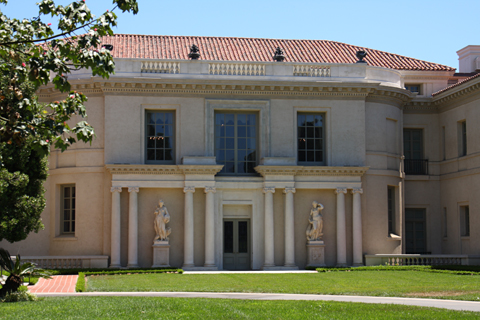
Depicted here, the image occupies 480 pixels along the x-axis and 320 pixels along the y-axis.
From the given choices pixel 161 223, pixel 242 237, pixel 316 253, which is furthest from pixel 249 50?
pixel 316 253

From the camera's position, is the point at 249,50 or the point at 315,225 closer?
the point at 315,225

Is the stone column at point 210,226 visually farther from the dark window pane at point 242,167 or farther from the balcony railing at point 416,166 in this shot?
the balcony railing at point 416,166

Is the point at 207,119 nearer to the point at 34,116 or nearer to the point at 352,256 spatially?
the point at 352,256

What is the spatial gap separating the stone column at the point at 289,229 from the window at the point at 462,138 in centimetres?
924

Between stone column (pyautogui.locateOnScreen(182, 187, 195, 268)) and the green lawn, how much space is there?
4.07 metres

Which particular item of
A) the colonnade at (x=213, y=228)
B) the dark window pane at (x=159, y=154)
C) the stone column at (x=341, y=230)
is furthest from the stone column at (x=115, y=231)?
the stone column at (x=341, y=230)

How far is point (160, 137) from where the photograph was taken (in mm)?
31375

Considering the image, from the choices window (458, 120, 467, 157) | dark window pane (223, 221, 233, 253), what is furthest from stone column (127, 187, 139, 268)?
window (458, 120, 467, 157)

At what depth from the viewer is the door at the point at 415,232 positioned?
34844mm

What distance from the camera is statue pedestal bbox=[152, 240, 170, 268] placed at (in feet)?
98.0

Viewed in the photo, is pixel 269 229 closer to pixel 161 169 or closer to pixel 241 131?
pixel 241 131

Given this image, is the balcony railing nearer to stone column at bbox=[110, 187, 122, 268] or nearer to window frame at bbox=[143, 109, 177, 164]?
window frame at bbox=[143, 109, 177, 164]

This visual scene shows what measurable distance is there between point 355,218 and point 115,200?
441 inches

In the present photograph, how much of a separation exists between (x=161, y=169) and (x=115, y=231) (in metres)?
3.47
